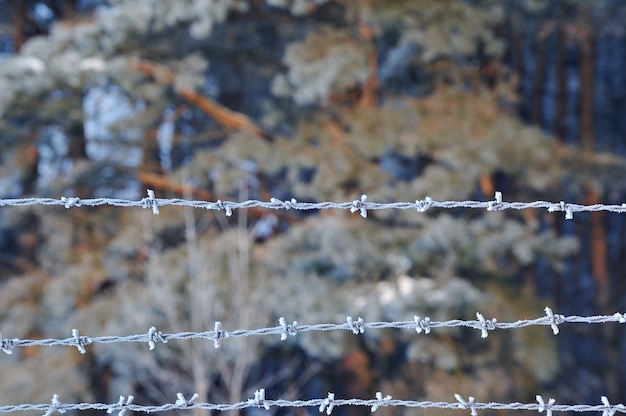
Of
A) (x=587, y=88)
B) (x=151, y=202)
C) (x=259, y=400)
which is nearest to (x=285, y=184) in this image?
(x=587, y=88)

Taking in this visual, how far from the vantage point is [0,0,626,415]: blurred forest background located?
15.8 feet

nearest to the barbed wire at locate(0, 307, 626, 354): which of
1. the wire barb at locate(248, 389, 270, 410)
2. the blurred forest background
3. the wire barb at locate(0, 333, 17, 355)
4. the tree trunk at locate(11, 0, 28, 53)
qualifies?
the wire barb at locate(0, 333, 17, 355)

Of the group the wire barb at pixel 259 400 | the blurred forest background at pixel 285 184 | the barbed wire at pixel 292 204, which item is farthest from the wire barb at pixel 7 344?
the blurred forest background at pixel 285 184

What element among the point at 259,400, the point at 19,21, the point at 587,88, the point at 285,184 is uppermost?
the point at 19,21

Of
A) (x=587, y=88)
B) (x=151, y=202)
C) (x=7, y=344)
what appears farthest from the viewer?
(x=587, y=88)

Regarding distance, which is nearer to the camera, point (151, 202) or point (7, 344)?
point (7, 344)

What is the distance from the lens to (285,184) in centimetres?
633

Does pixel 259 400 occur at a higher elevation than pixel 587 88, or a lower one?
lower

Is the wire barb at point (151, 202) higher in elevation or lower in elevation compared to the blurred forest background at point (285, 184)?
lower

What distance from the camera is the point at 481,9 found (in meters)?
4.95

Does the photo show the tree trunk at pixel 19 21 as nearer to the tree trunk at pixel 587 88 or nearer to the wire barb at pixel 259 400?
the tree trunk at pixel 587 88

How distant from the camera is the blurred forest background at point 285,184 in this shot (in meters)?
4.80

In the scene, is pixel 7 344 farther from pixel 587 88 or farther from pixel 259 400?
pixel 587 88

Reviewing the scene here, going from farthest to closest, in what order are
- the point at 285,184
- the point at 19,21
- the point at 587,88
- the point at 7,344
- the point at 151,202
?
the point at 587,88 < the point at 19,21 < the point at 285,184 < the point at 151,202 < the point at 7,344
